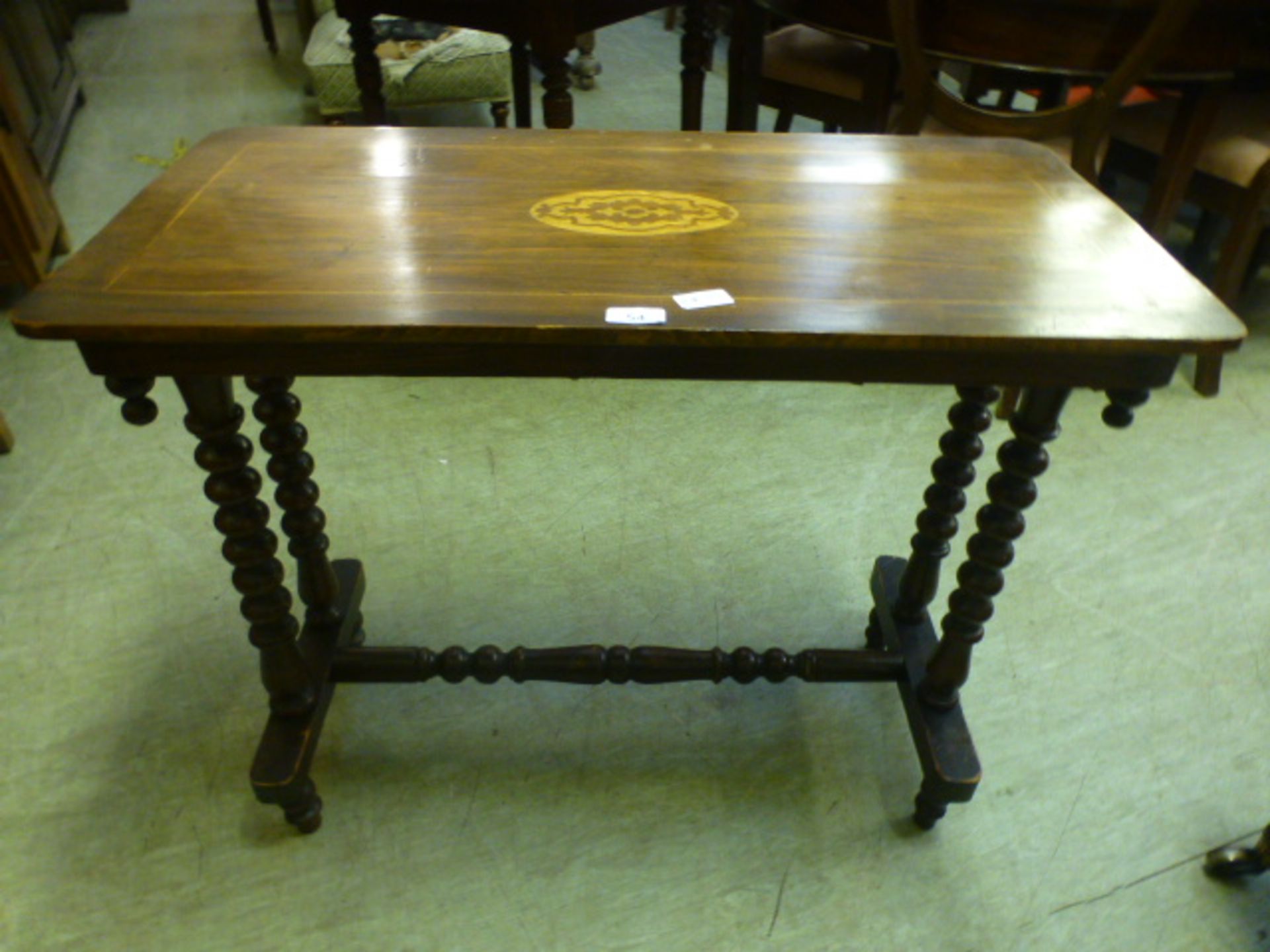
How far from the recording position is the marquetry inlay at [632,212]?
3.36 ft

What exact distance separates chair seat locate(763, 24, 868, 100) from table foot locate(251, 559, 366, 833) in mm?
1742

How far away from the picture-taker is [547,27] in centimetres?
181

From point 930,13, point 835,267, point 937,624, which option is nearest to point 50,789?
Result: point 835,267

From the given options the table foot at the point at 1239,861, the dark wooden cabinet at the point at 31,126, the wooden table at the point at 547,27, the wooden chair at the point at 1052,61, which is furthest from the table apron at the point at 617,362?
the dark wooden cabinet at the point at 31,126

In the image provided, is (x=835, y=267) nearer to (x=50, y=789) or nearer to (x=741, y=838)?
(x=741, y=838)

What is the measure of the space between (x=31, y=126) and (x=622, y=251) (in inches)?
112

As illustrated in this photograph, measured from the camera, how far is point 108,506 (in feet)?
5.78

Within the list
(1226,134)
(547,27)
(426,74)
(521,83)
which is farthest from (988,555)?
(426,74)

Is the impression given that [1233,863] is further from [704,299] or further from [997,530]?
[704,299]

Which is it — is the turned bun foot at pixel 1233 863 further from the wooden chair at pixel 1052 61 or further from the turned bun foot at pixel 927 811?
the wooden chair at pixel 1052 61

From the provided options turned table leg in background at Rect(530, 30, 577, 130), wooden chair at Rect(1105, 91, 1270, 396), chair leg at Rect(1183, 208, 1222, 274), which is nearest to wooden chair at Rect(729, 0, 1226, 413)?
wooden chair at Rect(1105, 91, 1270, 396)

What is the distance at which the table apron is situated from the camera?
0.87 meters

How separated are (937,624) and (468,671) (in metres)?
0.84

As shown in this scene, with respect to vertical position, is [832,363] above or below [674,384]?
above
